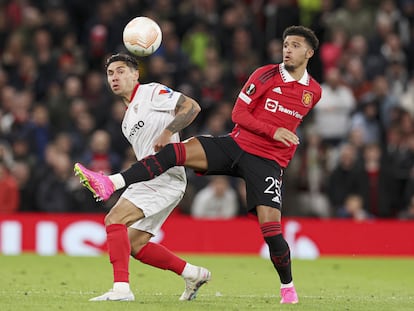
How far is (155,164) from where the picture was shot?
31.0 feet

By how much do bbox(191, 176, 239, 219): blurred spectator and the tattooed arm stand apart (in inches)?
303

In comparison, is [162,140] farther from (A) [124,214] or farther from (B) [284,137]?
(B) [284,137]

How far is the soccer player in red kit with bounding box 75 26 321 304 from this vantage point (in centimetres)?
959

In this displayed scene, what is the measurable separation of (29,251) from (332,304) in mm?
8103

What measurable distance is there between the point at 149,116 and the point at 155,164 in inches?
21.8

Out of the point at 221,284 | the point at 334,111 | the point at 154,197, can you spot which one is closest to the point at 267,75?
the point at 154,197

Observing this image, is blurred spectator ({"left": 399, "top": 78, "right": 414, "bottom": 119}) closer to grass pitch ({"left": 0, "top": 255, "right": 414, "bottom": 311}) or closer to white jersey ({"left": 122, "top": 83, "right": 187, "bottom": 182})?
grass pitch ({"left": 0, "top": 255, "right": 414, "bottom": 311})

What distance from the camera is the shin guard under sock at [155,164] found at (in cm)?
941

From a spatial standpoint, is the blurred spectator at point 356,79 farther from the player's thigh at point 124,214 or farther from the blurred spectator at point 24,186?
the player's thigh at point 124,214

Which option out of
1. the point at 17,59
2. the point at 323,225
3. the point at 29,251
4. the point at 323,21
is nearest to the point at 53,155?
the point at 29,251

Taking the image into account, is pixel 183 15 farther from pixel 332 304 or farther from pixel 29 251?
pixel 332 304

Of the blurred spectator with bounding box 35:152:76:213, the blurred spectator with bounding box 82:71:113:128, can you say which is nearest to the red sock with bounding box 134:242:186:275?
the blurred spectator with bounding box 35:152:76:213

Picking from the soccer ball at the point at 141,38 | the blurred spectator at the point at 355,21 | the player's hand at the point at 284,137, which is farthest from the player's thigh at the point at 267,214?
the blurred spectator at the point at 355,21

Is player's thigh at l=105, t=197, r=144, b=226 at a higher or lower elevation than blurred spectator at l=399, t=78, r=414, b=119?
higher
